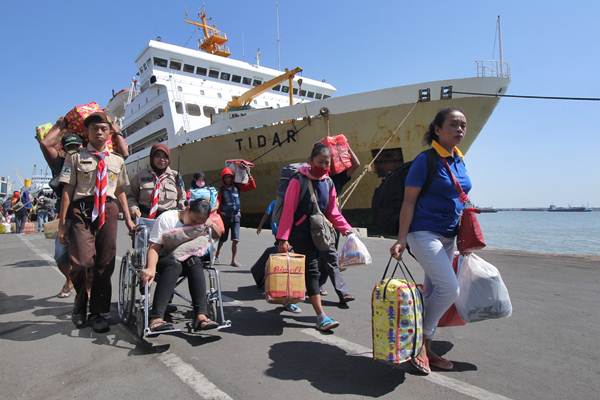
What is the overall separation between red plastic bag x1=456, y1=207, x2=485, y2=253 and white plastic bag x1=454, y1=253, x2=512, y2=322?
4.3 inches

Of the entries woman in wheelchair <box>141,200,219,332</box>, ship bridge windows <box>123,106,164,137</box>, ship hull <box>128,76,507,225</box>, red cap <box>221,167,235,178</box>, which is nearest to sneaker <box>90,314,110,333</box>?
woman in wheelchair <box>141,200,219,332</box>

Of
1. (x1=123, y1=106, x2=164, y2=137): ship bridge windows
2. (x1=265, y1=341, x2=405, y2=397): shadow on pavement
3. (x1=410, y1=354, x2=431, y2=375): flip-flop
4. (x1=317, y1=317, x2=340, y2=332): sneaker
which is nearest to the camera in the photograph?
(x1=265, y1=341, x2=405, y2=397): shadow on pavement

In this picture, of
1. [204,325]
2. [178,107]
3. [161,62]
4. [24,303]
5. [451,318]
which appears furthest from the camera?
[161,62]

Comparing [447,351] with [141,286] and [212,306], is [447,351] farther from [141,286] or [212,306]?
[141,286]

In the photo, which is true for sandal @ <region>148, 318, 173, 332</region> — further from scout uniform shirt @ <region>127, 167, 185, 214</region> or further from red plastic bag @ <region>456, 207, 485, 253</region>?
red plastic bag @ <region>456, 207, 485, 253</region>

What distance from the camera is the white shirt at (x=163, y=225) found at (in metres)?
2.95

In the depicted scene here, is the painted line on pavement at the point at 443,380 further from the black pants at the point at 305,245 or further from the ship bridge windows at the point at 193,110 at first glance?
the ship bridge windows at the point at 193,110

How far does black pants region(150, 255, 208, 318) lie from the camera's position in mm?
2828

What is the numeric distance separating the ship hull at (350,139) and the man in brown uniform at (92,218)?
9.03 m

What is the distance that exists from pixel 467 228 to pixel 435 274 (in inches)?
13.7

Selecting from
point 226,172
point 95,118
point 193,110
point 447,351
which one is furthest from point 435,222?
point 193,110

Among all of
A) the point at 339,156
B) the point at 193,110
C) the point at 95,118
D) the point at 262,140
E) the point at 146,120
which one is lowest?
the point at 339,156

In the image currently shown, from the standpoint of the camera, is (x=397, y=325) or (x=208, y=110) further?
(x=208, y=110)

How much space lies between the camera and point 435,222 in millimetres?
2416
